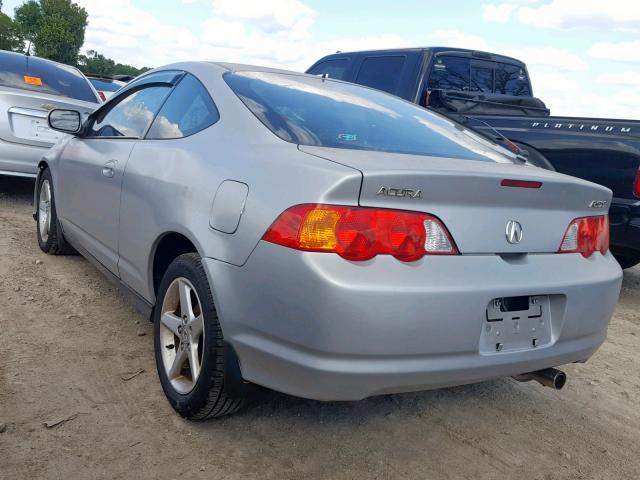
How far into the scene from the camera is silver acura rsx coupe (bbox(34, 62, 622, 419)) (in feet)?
7.14

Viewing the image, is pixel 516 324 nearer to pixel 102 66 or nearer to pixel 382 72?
pixel 382 72

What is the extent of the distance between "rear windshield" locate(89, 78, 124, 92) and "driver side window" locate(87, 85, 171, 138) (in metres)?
12.6

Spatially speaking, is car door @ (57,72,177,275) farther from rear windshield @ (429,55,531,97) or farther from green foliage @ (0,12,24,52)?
green foliage @ (0,12,24,52)

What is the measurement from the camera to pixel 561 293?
2.54 meters

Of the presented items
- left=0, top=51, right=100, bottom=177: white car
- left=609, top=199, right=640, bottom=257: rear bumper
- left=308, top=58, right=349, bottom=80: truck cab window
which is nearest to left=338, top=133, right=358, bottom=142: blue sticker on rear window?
left=609, top=199, right=640, bottom=257: rear bumper

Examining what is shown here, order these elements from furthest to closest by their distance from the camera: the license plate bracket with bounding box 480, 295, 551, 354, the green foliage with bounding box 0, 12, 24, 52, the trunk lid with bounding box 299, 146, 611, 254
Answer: the green foliage with bounding box 0, 12, 24, 52 < the license plate bracket with bounding box 480, 295, 551, 354 < the trunk lid with bounding box 299, 146, 611, 254

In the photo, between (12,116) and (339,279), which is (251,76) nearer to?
(339,279)

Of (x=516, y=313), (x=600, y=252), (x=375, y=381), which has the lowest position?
(x=375, y=381)

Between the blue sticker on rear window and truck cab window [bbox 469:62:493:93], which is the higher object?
truck cab window [bbox 469:62:493:93]

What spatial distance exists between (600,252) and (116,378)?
2.31m

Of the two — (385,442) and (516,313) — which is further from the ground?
(516,313)

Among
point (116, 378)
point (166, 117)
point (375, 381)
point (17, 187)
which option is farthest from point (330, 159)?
point (17, 187)

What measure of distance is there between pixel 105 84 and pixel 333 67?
1078 centimetres

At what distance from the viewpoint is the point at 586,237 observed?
2787 millimetres
